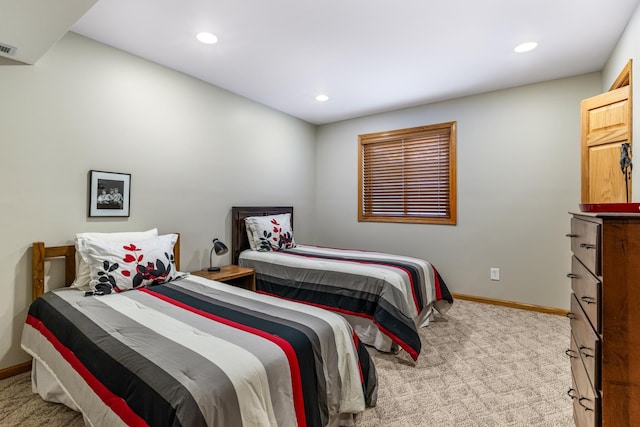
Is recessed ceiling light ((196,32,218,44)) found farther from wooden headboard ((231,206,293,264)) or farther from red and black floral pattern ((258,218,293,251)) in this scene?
red and black floral pattern ((258,218,293,251))

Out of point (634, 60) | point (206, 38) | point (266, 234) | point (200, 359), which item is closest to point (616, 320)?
point (200, 359)

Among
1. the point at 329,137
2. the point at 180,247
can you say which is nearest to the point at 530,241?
the point at 329,137

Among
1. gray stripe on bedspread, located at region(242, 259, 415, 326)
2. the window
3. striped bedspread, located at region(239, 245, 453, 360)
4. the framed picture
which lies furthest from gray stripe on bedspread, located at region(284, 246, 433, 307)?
the framed picture

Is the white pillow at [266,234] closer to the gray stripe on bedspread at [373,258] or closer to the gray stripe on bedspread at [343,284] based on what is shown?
the gray stripe on bedspread at [373,258]

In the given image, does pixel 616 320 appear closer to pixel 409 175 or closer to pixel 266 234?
pixel 266 234

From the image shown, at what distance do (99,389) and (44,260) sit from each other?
152cm

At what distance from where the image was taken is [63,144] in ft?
7.46

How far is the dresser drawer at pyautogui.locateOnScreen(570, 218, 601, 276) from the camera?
102 cm

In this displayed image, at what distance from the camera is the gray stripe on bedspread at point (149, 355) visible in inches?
37.7

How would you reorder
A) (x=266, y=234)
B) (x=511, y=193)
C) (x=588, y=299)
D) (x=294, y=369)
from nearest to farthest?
(x=588, y=299) → (x=294, y=369) → (x=511, y=193) → (x=266, y=234)

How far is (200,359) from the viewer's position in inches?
44.6

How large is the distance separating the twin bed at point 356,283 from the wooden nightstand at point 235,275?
0.09 meters

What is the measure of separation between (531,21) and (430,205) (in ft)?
7.28

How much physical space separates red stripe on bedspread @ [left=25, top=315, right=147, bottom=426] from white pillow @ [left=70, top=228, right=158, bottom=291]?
45 centimetres
